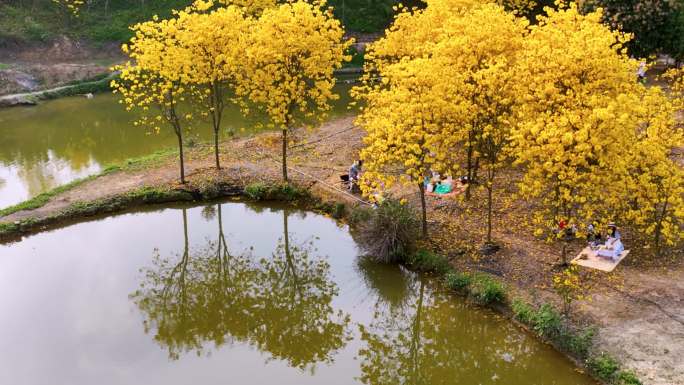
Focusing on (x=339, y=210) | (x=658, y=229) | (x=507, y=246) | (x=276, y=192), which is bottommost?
(x=507, y=246)

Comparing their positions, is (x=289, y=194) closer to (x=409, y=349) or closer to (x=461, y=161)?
(x=461, y=161)

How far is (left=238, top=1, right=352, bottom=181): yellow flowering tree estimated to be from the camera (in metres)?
23.3

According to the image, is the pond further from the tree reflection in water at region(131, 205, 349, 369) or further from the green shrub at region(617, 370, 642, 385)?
the green shrub at region(617, 370, 642, 385)

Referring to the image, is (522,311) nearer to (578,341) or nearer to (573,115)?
(578,341)

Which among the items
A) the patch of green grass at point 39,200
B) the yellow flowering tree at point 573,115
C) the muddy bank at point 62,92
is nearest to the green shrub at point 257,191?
the patch of green grass at point 39,200

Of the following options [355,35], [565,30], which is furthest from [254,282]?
[355,35]

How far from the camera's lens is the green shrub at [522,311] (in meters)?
16.8

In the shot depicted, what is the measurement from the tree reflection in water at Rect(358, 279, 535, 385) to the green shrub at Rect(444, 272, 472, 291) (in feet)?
1.32

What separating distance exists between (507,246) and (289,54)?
10839mm

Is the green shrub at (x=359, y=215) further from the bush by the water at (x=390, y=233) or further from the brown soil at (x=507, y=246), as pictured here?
the brown soil at (x=507, y=246)

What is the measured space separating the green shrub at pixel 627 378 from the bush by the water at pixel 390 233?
7.92m

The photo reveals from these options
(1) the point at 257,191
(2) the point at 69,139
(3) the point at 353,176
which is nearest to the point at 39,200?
(1) the point at 257,191

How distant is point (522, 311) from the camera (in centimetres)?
1694

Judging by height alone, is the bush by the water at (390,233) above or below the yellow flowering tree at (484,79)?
below
